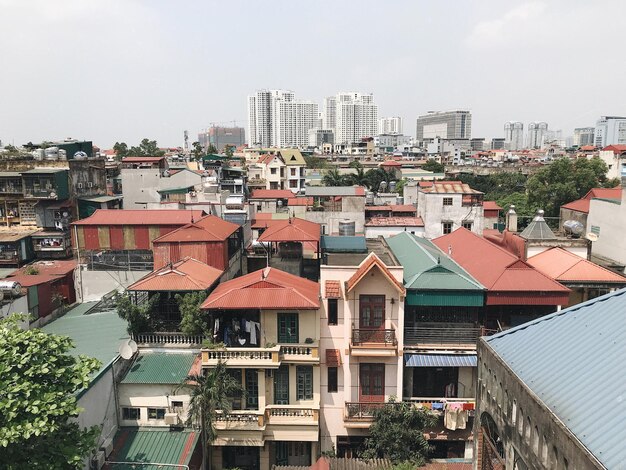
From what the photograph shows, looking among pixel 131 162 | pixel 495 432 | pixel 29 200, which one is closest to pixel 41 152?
pixel 29 200

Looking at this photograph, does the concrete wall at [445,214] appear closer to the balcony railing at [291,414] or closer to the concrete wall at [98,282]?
the concrete wall at [98,282]

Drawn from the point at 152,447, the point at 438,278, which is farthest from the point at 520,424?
the point at 152,447

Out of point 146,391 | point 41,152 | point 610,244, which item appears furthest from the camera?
point 41,152

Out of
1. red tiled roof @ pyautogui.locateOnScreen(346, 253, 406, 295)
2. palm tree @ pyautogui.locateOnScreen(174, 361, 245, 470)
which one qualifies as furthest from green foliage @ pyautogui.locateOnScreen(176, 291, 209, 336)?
red tiled roof @ pyautogui.locateOnScreen(346, 253, 406, 295)

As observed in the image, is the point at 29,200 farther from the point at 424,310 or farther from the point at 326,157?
the point at 326,157

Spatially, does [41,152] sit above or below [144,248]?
above

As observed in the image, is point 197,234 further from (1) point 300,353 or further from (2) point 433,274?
(2) point 433,274

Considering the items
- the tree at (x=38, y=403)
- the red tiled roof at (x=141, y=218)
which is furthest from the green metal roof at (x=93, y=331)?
the red tiled roof at (x=141, y=218)
